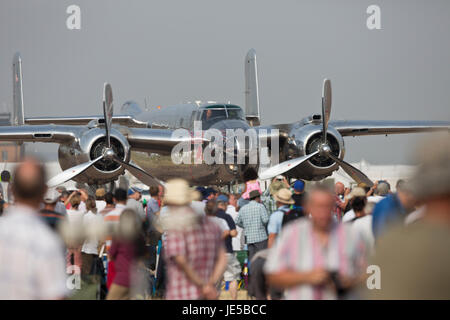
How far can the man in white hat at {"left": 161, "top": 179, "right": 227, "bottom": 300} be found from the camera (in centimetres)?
580

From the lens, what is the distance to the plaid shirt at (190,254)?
580cm

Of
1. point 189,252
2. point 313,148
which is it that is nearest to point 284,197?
point 189,252

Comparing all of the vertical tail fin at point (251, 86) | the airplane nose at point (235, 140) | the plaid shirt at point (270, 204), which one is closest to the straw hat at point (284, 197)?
the plaid shirt at point (270, 204)

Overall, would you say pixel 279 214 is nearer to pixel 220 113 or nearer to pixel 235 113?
pixel 220 113

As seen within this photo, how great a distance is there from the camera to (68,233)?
24.3 ft

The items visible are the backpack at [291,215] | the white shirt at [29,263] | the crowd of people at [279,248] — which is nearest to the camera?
the crowd of people at [279,248]

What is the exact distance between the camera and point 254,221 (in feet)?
34.6

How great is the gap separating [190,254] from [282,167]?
1352 cm

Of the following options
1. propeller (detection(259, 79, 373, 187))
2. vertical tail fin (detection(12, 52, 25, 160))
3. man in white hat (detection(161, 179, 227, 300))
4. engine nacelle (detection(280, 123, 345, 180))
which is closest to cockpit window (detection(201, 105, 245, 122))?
engine nacelle (detection(280, 123, 345, 180))

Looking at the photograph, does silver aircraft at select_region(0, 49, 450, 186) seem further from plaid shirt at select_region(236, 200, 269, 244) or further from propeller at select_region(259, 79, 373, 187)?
plaid shirt at select_region(236, 200, 269, 244)

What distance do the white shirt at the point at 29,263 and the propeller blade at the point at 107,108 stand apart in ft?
48.5

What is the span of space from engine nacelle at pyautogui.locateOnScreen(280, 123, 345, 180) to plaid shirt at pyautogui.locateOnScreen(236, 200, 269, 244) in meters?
9.44

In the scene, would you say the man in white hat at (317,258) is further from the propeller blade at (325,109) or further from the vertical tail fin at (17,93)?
the vertical tail fin at (17,93)
